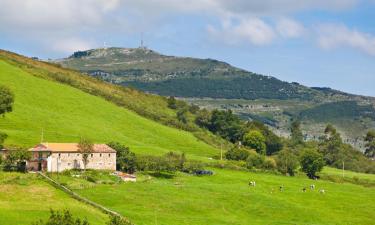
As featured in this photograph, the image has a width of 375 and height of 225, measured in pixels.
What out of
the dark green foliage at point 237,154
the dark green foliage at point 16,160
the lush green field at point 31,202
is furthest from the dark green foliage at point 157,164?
the dark green foliage at point 237,154

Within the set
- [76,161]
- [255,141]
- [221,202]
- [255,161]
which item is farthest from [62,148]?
[255,141]

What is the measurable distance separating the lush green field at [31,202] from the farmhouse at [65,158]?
10.8 meters

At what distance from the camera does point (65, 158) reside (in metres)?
123

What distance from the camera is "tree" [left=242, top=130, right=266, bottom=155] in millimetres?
195250

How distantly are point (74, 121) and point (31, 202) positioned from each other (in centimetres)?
7723

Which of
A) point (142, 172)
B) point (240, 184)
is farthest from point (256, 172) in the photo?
point (142, 172)

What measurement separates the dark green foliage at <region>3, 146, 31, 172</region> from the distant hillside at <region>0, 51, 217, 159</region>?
2031cm

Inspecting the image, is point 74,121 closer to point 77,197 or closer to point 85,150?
point 85,150

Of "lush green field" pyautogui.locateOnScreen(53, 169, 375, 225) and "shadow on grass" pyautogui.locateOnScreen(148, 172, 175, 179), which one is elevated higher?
"shadow on grass" pyautogui.locateOnScreen(148, 172, 175, 179)

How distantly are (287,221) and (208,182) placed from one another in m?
28.1

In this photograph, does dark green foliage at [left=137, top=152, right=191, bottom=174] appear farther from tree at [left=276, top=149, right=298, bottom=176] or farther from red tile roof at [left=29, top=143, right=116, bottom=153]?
tree at [left=276, top=149, right=298, bottom=176]

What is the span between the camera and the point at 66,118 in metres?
169

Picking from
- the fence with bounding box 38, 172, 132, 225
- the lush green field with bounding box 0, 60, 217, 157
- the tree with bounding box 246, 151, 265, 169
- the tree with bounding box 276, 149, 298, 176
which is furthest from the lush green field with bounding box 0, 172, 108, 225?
the tree with bounding box 276, 149, 298, 176

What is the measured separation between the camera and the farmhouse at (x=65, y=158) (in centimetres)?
11931
